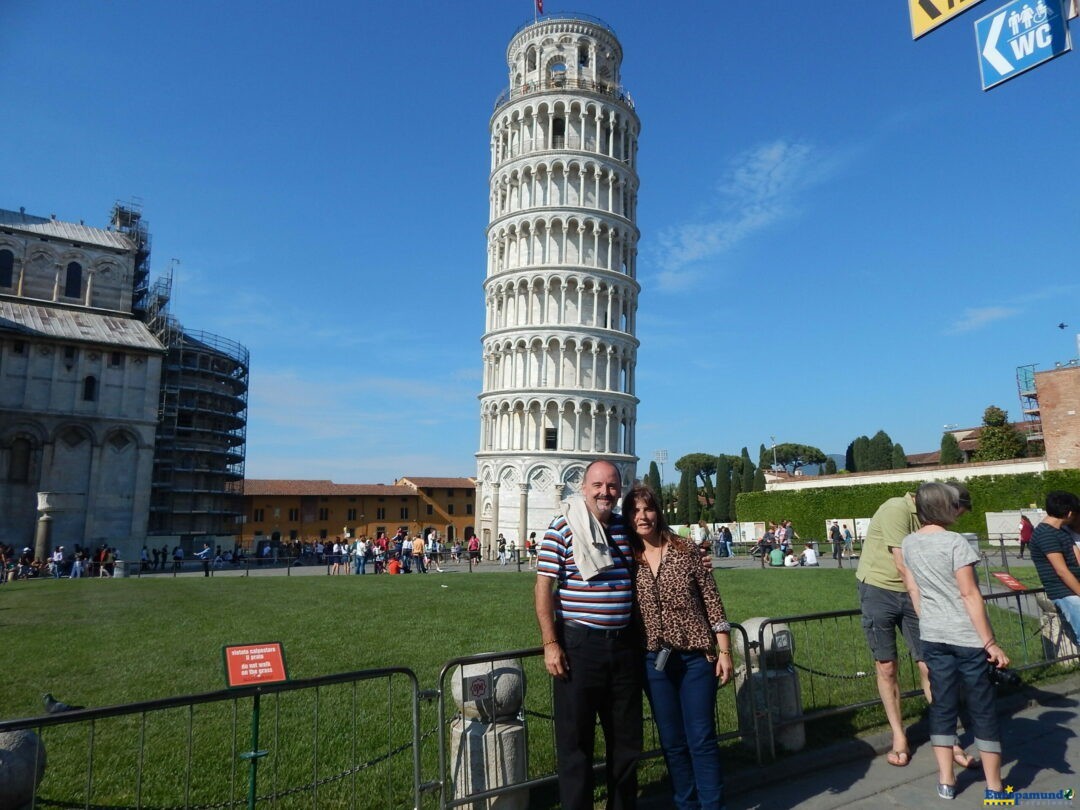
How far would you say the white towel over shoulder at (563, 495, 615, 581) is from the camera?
13.6 feet

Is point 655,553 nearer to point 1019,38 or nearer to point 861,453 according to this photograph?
point 1019,38

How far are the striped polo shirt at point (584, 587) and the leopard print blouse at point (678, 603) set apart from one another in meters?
0.14

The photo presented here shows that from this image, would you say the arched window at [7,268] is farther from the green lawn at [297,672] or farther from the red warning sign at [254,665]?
the red warning sign at [254,665]

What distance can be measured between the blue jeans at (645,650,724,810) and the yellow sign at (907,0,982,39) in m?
5.95

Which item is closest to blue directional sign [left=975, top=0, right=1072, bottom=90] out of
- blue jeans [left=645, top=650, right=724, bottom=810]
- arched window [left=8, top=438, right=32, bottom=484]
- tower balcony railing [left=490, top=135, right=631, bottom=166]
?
blue jeans [left=645, top=650, right=724, bottom=810]

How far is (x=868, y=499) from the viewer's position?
127ft

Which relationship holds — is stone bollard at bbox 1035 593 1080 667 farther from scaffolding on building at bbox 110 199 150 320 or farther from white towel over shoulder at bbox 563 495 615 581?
scaffolding on building at bbox 110 199 150 320

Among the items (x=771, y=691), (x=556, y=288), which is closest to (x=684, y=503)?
(x=556, y=288)

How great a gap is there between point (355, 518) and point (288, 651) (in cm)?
6317

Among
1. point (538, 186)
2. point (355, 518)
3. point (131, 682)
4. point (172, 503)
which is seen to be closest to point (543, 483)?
point (538, 186)

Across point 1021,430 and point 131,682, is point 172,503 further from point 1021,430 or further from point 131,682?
point 1021,430

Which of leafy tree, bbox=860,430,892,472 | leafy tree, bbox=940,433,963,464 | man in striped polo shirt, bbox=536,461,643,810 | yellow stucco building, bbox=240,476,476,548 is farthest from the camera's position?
yellow stucco building, bbox=240,476,476,548

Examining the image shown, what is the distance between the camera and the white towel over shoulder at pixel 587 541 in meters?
4.13

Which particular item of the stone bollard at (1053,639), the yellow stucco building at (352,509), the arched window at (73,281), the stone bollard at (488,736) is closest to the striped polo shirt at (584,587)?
the stone bollard at (488,736)
